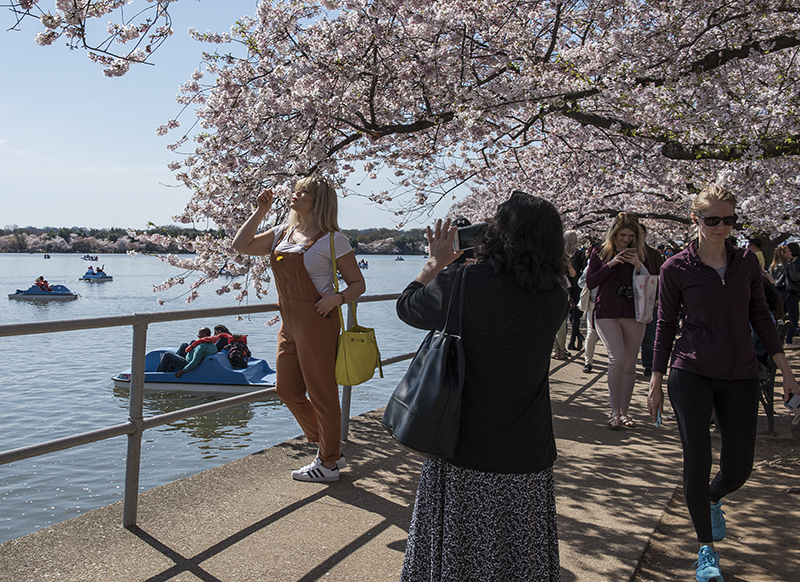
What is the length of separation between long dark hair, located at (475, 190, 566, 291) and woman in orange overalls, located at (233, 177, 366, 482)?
176cm

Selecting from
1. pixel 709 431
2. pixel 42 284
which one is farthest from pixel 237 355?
pixel 42 284

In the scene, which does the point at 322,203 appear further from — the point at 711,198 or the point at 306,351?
the point at 711,198

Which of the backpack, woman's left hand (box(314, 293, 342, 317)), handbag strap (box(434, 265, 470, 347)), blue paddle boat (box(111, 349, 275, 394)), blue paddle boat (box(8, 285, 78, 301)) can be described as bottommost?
blue paddle boat (box(8, 285, 78, 301))

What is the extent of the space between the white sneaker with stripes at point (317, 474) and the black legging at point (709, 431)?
2.06 metres

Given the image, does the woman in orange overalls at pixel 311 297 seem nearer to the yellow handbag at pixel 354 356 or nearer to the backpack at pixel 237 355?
the yellow handbag at pixel 354 356

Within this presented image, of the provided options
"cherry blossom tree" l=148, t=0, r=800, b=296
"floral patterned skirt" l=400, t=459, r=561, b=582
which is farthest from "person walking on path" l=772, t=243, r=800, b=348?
"floral patterned skirt" l=400, t=459, r=561, b=582

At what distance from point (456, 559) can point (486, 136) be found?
312 inches

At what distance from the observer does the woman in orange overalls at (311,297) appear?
3.81 m

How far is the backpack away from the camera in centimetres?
1366

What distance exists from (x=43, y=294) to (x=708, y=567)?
50.8 metres

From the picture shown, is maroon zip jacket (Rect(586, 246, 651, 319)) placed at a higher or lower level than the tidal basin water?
higher

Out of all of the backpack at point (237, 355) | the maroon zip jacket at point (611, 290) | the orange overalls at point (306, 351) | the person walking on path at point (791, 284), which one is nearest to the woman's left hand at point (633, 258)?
the maroon zip jacket at point (611, 290)

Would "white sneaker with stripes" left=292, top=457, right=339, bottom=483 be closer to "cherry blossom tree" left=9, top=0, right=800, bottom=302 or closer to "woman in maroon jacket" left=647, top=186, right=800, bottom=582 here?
"woman in maroon jacket" left=647, top=186, right=800, bottom=582

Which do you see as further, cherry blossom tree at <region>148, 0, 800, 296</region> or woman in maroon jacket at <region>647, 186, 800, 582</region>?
cherry blossom tree at <region>148, 0, 800, 296</region>
